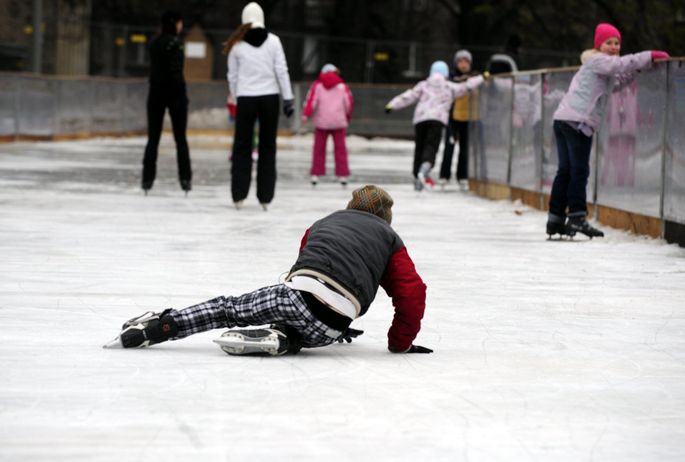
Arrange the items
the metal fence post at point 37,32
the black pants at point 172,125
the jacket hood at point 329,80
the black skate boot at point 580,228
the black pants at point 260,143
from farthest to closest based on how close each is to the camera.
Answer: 1. the metal fence post at point 37,32
2. the jacket hood at point 329,80
3. the black pants at point 172,125
4. the black pants at point 260,143
5. the black skate boot at point 580,228

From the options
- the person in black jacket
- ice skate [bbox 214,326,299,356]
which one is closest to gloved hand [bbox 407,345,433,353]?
ice skate [bbox 214,326,299,356]

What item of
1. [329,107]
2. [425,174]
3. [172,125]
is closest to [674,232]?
[172,125]

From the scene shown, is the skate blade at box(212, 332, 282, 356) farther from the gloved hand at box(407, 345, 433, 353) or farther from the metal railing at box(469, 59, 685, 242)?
the metal railing at box(469, 59, 685, 242)

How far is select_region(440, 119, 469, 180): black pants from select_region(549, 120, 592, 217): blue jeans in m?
7.47

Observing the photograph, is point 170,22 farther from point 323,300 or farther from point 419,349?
point 323,300

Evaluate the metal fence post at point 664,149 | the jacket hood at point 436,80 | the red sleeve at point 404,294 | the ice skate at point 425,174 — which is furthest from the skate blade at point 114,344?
the jacket hood at point 436,80

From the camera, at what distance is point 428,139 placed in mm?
18688

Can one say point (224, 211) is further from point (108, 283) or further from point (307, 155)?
point (307, 155)

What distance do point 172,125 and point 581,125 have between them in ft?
17.5

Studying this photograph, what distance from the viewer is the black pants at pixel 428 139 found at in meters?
18.7

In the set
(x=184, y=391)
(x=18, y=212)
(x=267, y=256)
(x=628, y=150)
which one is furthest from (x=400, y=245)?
(x=18, y=212)

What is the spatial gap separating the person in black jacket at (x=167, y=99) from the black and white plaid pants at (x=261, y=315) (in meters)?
9.58

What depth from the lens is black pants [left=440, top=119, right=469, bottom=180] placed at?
63.8ft

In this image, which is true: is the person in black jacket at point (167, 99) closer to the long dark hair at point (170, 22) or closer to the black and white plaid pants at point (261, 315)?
the long dark hair at point (170, 22)
